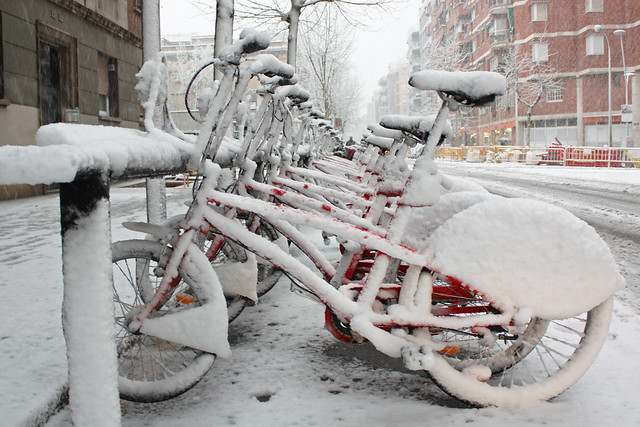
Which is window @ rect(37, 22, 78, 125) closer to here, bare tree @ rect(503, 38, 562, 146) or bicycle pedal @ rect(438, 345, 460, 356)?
bicycle pedal @ rect(438, 345, 460, 356)

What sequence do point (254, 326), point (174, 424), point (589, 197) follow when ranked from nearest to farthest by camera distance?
point (174, 424) < point (254, 326) < point (589, 197)

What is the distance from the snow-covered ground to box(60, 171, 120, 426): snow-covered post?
60 centimetres

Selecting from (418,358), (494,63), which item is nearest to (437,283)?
(418,358)

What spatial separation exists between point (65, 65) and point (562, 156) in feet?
78.5

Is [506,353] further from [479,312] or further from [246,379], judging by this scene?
[246,379]

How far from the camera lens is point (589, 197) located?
11695mm

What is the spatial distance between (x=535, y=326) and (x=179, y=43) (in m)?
76.0

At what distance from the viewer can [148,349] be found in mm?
2740

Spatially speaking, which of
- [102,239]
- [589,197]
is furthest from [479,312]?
[589,197]

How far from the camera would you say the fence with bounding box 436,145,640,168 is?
2544cm

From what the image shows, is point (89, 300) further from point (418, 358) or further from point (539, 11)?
point (539, 11)

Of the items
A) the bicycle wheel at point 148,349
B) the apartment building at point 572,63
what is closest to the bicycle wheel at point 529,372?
the bicycle wheel at point 148,349

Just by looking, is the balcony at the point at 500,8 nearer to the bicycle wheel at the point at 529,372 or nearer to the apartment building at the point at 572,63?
the apartment building at the point at 572,63

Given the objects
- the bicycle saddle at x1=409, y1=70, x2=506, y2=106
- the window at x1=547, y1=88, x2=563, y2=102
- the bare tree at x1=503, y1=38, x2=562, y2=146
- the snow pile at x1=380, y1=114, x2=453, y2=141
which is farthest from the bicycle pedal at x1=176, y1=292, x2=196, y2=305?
the window at x1=547, y1=88, x2=563, y2=102
